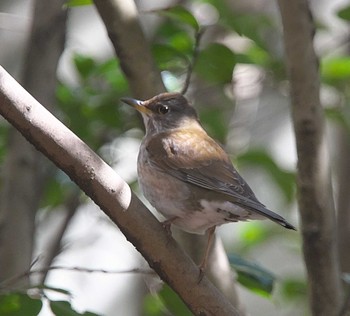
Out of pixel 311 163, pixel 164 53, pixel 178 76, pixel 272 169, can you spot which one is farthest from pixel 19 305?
pixel 178 76

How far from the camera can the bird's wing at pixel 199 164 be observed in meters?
2.93

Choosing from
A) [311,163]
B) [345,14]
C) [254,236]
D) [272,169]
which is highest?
[345,14]

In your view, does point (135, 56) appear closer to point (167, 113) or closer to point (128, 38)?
point (128, 38)

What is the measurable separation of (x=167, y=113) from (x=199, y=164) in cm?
49

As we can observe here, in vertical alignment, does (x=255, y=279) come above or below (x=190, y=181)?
below

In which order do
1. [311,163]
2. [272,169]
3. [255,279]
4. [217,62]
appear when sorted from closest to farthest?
1. [311,163]
2. [255,279]
3. [217,62]
4. [272,169]

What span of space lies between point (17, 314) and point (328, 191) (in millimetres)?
1251

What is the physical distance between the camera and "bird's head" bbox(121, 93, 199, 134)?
329 cm

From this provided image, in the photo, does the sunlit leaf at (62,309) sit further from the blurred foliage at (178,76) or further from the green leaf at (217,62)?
the green leaf at (217,62)

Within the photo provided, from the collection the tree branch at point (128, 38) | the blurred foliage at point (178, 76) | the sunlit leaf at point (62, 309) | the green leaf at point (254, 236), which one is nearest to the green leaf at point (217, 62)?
the blurred foliage at point (178, 76)

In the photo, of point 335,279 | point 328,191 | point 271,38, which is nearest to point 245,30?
point 328,191

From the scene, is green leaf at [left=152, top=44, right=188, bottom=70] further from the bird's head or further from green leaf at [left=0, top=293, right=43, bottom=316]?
green leaf at [left=0, top=293, right=43, bottom=316]

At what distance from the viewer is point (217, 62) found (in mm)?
3215

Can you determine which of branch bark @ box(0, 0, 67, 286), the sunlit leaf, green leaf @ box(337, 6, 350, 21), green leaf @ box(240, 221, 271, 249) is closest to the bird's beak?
branch bark @ box(0, 0, 67, 286)
